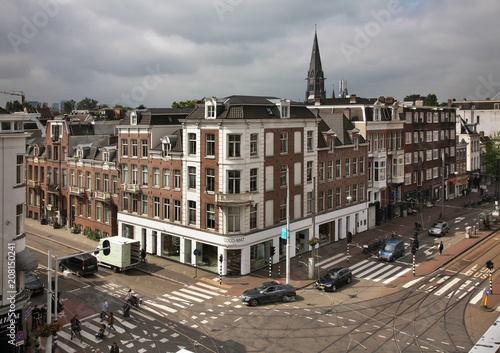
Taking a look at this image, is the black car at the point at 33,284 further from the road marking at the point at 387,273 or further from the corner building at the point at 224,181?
the road marking at the point at 387,273

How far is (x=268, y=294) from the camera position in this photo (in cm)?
3525

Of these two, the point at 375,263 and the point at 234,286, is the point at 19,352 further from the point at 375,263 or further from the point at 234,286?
the point at 375,263

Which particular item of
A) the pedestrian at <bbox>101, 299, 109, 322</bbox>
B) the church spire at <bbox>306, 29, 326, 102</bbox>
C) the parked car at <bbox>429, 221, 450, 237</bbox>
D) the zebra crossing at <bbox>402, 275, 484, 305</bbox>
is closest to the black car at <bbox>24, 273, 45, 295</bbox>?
the pedestrian at <bbox>101, 299, 109, 322</bbox>

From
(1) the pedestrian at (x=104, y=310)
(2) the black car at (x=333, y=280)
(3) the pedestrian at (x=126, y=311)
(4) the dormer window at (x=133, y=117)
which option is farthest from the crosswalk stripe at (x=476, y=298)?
(4) the dormer window at (x=133, y=117)

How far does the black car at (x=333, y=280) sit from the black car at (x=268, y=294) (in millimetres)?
3312

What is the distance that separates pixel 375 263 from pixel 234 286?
51.7 ft

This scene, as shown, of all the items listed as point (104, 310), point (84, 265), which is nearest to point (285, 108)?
point (84, 265)

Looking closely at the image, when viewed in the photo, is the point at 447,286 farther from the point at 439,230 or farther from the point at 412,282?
the point at 439,230

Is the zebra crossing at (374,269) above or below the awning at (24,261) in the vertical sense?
below

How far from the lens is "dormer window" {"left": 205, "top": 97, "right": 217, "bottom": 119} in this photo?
42.2 m

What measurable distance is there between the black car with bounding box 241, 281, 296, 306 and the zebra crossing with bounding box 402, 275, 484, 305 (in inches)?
430

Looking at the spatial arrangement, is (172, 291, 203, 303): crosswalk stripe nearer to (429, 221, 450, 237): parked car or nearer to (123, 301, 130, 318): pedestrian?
(123, 301, 130, 318): pedestrian

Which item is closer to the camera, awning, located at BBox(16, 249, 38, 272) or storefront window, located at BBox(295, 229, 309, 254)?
awning, located at BBox(16, 249, 38, 272)

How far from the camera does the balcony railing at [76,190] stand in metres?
57.9
